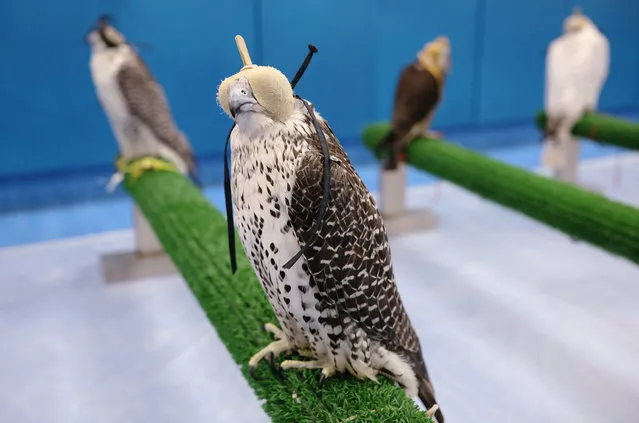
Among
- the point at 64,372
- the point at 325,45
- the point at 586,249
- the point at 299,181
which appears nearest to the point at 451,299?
the point at 586,249

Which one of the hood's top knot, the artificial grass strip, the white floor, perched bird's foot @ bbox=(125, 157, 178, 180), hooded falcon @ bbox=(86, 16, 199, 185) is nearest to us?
the hood's top knot

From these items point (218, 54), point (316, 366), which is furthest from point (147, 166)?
point (218, 54)

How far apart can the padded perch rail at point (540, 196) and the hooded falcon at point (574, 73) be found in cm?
93

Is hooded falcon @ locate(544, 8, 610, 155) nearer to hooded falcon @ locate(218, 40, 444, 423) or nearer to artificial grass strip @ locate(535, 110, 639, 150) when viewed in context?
artificial grass strip @ locate(535, 110, 639, 150)

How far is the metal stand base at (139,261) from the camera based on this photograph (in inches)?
109

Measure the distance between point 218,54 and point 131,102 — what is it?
1.95 m

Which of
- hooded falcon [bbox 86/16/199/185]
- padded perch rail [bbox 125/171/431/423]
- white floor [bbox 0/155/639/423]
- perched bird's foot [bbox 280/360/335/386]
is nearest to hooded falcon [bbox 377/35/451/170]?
white floor [bbox 0/155/639/423]

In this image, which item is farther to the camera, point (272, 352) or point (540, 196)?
point (540, 196)

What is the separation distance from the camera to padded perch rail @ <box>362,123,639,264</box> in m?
2.02

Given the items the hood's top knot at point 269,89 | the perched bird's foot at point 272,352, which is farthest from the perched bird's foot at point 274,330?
the hood's top knot at point 269,89

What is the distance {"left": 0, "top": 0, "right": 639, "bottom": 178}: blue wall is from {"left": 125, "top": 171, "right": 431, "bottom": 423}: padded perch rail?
1.45 metres

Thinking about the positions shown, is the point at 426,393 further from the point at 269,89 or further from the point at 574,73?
the point at 574,73

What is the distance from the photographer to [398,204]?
3389mm

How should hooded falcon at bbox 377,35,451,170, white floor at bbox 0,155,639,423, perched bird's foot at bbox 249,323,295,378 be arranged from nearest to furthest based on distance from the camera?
perched bird's foot at bbox 249,323,295,378
white floor at bbox 0,155,639,423
hooded falcon at bbox 377,35,451,170
